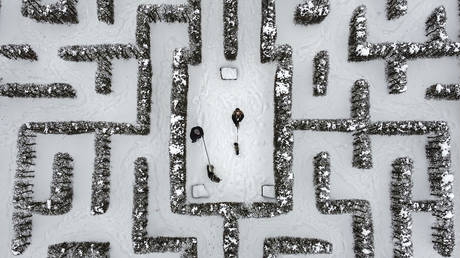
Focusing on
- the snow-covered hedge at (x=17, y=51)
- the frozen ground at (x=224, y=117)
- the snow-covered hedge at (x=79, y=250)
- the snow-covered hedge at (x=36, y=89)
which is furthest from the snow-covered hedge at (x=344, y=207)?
the snow-covered hedge at (x=17, y=51)

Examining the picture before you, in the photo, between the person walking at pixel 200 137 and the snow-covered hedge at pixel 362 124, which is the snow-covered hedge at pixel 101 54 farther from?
the snow-covered hedge at pixel 362 124

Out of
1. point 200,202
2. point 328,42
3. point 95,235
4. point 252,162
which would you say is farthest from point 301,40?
point 95,235

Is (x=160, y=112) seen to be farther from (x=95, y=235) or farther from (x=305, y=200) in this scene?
(x=305, y=200)

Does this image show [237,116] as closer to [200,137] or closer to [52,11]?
[200,137]

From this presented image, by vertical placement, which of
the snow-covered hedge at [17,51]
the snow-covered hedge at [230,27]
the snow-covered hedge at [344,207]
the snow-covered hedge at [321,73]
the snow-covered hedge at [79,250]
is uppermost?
the snow-covered hedge at [230,27]

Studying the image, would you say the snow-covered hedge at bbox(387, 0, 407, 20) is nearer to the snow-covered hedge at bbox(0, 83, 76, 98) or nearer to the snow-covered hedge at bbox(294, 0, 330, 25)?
the snow-covered hedge at bbox(294, 0, 330, 25)

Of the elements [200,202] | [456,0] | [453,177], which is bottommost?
[200,202]

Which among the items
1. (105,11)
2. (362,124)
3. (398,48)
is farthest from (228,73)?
(398,48)
